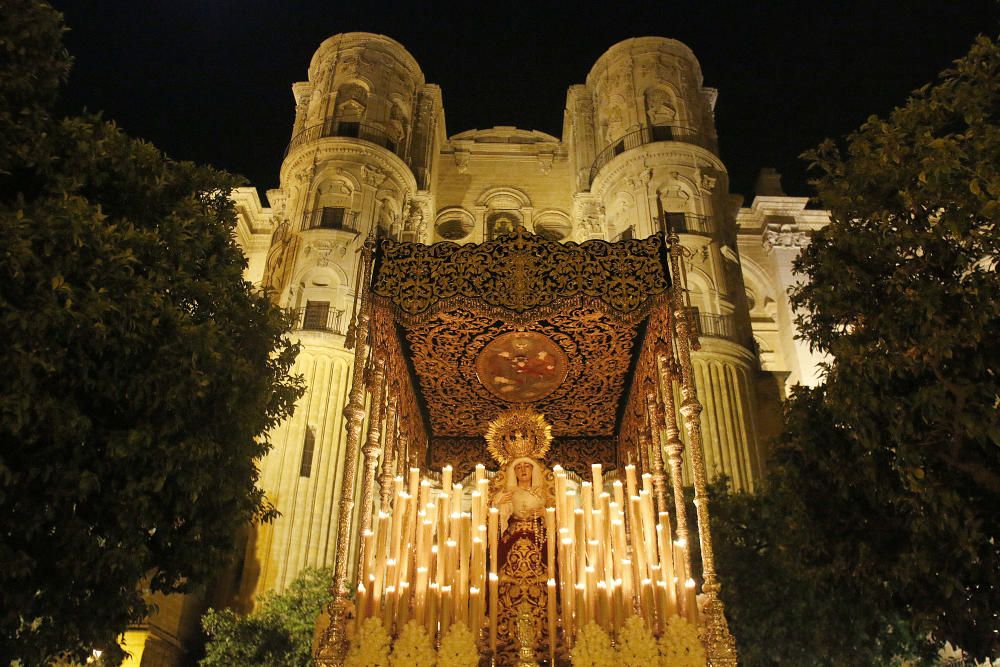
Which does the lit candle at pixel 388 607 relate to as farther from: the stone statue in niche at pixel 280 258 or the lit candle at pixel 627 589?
the stone statue in niche at pixel 280 258

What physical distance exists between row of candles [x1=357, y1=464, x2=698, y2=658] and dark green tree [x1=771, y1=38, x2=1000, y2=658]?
1256 mm

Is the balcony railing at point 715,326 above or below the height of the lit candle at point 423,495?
above

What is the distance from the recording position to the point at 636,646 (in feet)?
17.2

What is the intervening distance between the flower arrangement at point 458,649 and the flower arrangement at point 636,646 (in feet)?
3.49

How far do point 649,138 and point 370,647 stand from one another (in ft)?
54.2

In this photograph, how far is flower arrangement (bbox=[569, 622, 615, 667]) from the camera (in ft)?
17.2

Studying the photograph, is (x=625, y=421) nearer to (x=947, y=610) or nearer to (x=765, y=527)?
(x=765, y=527)

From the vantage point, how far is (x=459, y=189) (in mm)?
22141

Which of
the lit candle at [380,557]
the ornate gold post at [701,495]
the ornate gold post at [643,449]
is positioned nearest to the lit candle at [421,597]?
the lit candle at [380,557]

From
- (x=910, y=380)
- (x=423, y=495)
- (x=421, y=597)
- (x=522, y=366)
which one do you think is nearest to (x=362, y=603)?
(x=421, y=597)

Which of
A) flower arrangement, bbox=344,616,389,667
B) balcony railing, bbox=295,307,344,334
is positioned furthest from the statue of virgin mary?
balcony railing, bbox=295,307,344,334

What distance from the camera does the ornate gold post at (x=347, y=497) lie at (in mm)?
5297

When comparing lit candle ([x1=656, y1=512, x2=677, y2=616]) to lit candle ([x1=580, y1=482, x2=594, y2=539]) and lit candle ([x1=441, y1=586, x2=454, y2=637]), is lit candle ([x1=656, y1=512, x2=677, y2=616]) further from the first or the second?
lit candle ([x1=441, y1=586, x2=454, y2=637])

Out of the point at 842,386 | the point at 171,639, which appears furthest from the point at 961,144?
the point at 171,639
